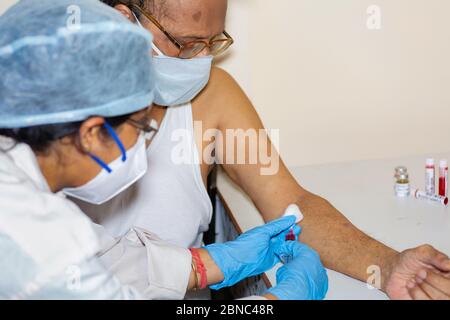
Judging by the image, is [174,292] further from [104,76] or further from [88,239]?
[104,76]

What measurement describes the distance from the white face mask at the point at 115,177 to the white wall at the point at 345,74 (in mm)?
789

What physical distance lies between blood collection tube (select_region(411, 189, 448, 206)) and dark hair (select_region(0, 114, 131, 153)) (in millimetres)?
919

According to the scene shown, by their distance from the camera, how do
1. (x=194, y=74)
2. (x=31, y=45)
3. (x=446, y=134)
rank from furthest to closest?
(x=446, y=134) < (x=194, y=74) < (x=31, y=45)

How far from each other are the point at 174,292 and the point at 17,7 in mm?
623

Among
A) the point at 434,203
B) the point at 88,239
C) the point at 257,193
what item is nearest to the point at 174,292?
the point at 88,239

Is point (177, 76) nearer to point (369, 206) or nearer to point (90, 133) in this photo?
point (90, 133)

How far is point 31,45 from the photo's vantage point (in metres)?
0.86

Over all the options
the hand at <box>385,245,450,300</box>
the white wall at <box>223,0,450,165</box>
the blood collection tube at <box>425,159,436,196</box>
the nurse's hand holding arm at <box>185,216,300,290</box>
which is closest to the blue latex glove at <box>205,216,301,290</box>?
the nurse's hand holding arm at <box>185,216,300,290</box>

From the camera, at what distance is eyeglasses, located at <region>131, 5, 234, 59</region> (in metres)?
1.29

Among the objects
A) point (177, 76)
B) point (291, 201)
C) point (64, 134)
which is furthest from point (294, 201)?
point (64, 134)

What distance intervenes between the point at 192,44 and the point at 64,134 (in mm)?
487

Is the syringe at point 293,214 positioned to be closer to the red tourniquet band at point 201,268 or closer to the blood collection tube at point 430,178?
the red tourniquet band at point 201,268

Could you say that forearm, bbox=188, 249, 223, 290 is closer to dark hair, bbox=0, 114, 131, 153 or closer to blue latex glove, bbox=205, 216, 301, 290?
blue latex glove, bbox=205, 216, 301, 290

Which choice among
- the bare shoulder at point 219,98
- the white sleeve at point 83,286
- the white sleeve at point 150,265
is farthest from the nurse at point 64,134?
the bare shoulder at point 219,98
